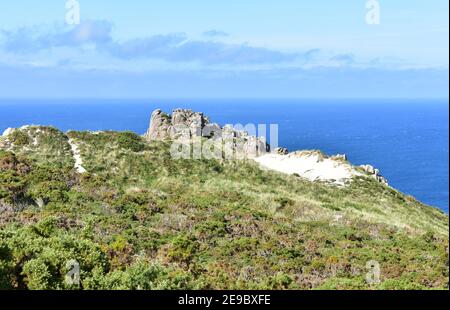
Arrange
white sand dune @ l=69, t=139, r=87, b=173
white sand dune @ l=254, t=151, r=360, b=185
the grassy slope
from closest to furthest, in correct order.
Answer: the grassy slope < white sand dune @ l=69, t=139, r=87, b=173 < white sand dune @ l=254, t=151, r=360, b=185

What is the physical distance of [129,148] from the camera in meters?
45.8

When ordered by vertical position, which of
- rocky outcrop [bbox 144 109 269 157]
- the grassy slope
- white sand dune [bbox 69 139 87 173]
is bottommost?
the grassy slope

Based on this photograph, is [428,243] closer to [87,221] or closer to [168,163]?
[87,221]

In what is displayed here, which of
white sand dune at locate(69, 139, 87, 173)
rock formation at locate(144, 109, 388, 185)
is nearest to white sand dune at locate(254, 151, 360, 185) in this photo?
rock formation at locate(144, 109, 388, 185)

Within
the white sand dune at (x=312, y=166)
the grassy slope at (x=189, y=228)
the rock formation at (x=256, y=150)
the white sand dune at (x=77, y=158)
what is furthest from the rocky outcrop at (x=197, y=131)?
the white sand dune at (x=77, y=158)

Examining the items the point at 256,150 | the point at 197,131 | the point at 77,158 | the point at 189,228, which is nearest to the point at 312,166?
the point at 256,150

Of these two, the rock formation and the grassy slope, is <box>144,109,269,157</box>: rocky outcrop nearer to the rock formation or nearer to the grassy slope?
the rock formation

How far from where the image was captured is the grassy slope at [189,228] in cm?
1543

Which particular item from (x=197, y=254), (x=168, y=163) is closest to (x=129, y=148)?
(x=168, y=163)

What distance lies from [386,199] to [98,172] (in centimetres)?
2476

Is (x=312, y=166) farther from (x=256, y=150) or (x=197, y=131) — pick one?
(x=197, y=131)

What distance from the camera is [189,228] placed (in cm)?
2611

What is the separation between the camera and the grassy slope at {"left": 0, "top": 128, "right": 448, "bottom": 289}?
607 inches

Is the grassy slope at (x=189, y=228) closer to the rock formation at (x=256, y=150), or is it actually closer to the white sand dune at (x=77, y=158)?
the white sand dune at (x=77, y=158)
